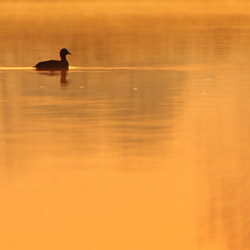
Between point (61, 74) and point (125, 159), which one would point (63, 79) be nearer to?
point (61, 74)

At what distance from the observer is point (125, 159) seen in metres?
13.8

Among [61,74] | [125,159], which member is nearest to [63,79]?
[61,74]

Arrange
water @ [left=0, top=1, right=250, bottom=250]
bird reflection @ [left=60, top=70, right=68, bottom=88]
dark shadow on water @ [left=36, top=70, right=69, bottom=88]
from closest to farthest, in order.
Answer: water @ [left=0, top=1, right=250, bottom=250] → bird reflection @ [left=60, top=70, right=68, bottom=88] → dark shadow on water @ [left=36, top=70, right=69, bottom=88]

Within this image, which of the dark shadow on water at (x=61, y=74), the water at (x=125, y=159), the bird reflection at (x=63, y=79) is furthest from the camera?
the dark shadow on water at (x=61, y=74)

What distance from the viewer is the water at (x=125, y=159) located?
412 inches

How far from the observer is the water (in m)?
10.5

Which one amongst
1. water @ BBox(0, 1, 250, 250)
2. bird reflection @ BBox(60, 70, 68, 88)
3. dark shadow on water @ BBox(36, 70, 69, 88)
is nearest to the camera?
water @ BBox(0, 1, 250, 250)

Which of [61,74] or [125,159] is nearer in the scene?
[125,159]

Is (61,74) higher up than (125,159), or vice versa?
(61,74)

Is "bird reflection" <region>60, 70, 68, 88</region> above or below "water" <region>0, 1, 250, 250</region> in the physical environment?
above

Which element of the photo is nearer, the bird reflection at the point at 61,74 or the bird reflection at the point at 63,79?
the bird reflection at the point at 63,79

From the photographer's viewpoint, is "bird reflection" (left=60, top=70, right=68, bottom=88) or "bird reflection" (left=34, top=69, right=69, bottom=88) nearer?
"bird reflection" (left=60, top=70, right=68, bottom=88)

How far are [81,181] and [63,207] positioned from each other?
1.26 metres

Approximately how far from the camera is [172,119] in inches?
688
